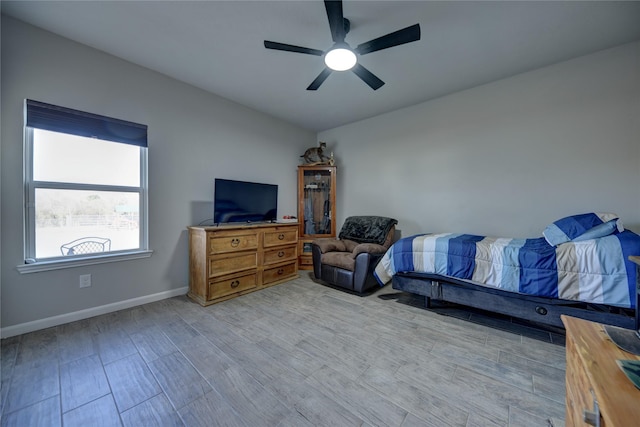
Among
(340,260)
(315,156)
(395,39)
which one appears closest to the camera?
(395,39)

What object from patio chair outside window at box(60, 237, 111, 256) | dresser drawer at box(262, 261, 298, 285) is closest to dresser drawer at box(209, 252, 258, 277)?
dresser drawer at box(262, 261, 298, 285)

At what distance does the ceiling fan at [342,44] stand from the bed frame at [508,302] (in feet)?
7.34

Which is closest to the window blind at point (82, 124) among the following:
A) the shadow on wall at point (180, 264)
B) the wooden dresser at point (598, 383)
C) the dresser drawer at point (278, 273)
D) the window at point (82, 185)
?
the window at point (82, 185)

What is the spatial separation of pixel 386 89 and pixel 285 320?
10.6 ft

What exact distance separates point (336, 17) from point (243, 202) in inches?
97.2

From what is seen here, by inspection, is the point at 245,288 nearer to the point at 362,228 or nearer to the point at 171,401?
the point at 171,401

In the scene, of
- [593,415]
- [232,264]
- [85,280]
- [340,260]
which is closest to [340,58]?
[340,260]

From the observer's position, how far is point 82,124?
2.32 metres

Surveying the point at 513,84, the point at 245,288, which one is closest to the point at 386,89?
the point at 513,84

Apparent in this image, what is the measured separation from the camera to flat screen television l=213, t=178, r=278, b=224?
312 cm

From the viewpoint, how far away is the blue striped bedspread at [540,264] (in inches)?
67.0

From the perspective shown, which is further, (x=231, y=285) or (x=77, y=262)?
(x=231, y=285)

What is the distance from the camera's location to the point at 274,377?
1.58 metres

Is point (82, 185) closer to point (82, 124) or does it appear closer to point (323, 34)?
point (82, 124)
